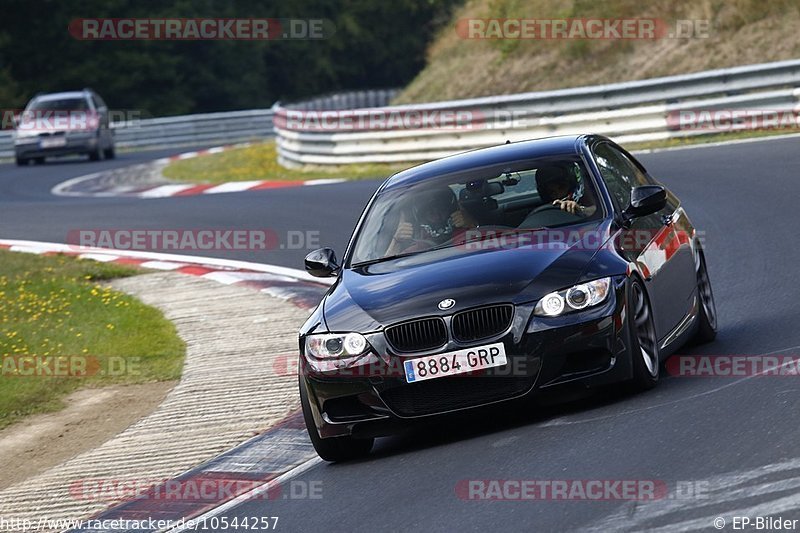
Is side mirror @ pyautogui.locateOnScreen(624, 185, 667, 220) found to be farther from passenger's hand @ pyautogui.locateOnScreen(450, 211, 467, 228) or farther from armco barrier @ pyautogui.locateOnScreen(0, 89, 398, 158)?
armco barrier @ pyautogui.locateOnScreen(0, 89, 398, 158)

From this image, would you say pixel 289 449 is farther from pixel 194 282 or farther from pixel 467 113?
pixel 467 113

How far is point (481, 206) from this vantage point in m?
8.63

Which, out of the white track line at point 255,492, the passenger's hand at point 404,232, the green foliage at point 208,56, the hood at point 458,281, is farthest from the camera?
the green foliage at point 208,56

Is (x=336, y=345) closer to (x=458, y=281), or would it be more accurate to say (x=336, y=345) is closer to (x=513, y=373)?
(x=458, y=281)

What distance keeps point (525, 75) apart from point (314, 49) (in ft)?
135

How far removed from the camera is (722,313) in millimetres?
10328

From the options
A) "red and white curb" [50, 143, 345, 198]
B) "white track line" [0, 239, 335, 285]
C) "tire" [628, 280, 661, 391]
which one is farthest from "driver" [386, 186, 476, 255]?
"red and white curb" [50, 143, 345, 198]

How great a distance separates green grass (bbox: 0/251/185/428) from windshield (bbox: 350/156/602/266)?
9.28 ft

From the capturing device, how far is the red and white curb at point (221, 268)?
13734 millimetres

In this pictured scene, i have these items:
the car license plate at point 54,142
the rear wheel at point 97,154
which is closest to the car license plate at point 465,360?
the car license plate at point 54,142

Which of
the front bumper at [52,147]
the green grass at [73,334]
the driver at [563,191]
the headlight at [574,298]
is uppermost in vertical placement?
the driver at [563,191]

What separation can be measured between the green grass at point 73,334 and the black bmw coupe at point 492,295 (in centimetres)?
305

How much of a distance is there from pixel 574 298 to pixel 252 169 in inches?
895

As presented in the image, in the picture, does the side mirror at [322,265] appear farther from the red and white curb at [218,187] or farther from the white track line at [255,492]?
the red and white curb at [218,187]
